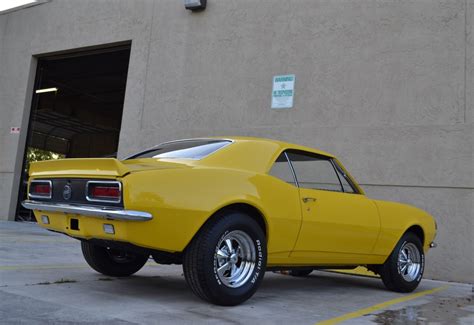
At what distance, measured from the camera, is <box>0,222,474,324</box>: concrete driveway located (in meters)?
3.46

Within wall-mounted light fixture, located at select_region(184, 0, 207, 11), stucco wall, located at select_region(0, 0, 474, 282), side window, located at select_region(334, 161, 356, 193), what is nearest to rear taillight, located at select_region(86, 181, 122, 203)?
side window, located at select_region(334, 161, 356, 193)

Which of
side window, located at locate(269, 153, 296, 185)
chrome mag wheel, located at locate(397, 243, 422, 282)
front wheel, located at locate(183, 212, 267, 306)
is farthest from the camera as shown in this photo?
chrome mag wheel, located at locate(397, 243, 422, 282)

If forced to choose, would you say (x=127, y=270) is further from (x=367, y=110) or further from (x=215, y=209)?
(x=367, y=110)

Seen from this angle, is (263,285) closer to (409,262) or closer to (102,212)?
(409,262)

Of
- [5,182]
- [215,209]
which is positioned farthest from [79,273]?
[5,182]

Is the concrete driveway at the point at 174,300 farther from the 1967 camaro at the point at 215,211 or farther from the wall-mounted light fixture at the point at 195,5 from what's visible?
the wall-mounted light fixture at the point at 195,5

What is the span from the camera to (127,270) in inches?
210

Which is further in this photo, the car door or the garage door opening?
the garage door opening

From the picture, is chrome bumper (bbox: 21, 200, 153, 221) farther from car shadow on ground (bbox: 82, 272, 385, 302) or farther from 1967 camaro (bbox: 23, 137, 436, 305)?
car shadow on ground (bbox: 82, 272, 385, 302)

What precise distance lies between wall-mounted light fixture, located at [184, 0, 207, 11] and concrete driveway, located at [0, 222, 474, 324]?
267 inches

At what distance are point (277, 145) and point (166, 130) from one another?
6.89 meters

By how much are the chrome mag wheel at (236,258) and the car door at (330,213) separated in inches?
25.0

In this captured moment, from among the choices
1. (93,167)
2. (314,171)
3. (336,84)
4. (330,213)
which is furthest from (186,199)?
(336,84)

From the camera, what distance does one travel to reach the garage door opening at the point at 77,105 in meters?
15.3
